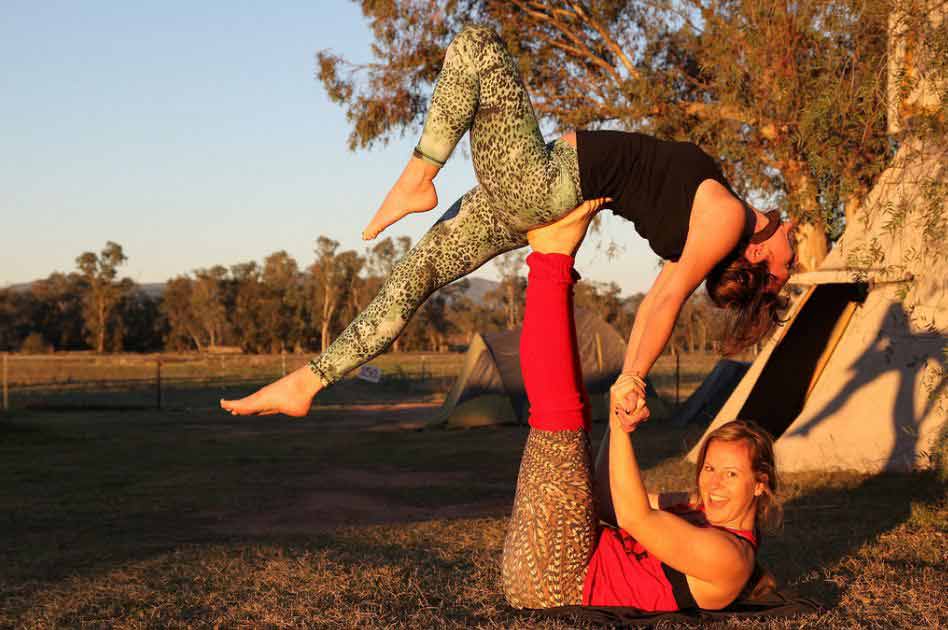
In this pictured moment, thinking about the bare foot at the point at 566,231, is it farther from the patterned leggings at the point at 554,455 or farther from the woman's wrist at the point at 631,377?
the woman's wrist at the point at 631,377

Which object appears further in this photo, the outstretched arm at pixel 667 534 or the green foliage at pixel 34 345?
the green foliage at pixel 34 345

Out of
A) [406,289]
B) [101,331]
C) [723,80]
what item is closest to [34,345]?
[101,331]

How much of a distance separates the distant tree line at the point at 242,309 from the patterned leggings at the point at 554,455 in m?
58.4

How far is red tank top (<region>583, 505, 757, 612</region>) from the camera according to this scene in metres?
3.20

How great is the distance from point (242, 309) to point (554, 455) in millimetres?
66063

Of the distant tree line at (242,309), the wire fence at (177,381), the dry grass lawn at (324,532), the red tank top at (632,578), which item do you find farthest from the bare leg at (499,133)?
the distant tree line at (242,309)

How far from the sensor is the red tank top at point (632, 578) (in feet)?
10.5

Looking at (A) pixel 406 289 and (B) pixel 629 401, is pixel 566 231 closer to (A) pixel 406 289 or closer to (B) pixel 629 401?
(A) pixel 406 289

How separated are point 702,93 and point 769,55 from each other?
11.6 ft

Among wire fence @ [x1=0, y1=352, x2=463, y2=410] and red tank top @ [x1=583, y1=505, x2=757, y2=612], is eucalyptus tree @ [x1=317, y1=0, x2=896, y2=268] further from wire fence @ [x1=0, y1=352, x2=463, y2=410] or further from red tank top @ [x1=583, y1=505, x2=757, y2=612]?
wire fence @ [x1=0, y1=352, x2=463, y2=410]

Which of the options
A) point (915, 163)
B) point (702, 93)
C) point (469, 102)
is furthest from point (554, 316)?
point (702, 93)

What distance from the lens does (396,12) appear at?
44.5ft

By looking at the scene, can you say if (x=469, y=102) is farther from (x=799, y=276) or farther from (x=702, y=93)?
(x=702, y=93)

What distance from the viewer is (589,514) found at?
3197 millimetres
